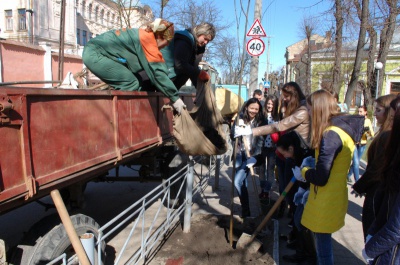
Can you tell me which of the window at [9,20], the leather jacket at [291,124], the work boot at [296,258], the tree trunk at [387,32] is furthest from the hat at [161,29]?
the window at [9,20]

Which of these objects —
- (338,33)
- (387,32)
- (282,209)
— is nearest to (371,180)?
(282,209)

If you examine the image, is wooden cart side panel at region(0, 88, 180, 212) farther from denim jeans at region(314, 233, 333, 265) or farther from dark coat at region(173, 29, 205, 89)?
denim jeans at region(314, 233, 333, 265)

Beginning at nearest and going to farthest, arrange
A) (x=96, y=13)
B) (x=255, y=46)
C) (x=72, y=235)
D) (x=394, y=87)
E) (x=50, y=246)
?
1. (x=72, y=235)
2. (x=50, y=246)
3. (x=255, y=46)
4. (x=394, y=87)
5. (x=96, y=13)

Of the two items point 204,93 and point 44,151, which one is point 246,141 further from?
point 44,151

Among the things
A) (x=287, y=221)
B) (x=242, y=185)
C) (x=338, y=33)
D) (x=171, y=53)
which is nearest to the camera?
(x=171, y=53)

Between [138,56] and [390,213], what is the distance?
2.44 meters

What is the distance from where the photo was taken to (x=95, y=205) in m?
5.00

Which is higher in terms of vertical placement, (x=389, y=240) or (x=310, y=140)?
(x=310, y=140)

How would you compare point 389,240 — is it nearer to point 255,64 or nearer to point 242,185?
point 242,185

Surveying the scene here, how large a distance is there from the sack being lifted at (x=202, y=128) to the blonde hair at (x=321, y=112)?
3.59ft

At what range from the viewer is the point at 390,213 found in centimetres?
159

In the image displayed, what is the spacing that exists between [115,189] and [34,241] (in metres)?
3.61

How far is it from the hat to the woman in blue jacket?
2.17m

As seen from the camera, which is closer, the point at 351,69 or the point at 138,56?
the point at 138,56
